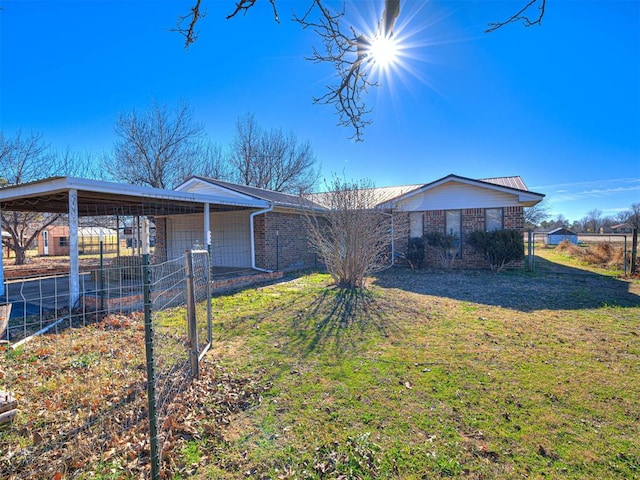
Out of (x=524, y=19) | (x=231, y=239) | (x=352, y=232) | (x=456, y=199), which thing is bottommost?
(x=231, y=239)

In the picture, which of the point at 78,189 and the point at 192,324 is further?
the point at 78,189

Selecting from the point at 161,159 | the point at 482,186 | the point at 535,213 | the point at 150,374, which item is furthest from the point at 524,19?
the point at 535,213

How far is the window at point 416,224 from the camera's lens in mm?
14508

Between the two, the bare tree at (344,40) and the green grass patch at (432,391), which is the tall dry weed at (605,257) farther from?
the bare tree at (344,40)

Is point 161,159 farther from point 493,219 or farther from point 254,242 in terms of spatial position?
point 493,219

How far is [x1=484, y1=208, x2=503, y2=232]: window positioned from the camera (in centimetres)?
1325

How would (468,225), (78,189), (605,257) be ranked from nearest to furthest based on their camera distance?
(78,189), (468,225), (605,257)

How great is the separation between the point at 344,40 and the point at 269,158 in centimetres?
2278

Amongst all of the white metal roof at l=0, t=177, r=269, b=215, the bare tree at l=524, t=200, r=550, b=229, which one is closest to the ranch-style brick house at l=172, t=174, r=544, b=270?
the white metal roof at l=0, t=177, r=269, b=215

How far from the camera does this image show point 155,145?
2103 centimetres

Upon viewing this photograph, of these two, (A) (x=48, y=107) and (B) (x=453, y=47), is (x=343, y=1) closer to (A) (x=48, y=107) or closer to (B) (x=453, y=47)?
(B) (x=453, y=47)

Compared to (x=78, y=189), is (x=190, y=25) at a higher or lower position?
higher

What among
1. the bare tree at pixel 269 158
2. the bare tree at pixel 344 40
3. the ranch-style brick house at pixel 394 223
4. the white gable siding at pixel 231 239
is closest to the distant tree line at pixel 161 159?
the bare tree at pixel 269 158

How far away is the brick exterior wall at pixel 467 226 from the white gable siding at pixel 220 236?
6.92 meters
